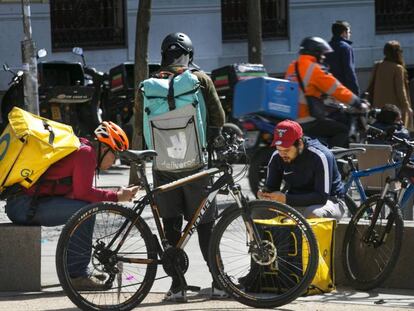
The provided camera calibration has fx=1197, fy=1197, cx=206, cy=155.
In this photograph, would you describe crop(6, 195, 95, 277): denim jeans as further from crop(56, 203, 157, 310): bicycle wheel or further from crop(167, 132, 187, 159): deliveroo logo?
crop(167, 132, 187, 159): deliveroo logo

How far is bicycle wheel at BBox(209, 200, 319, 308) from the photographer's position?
23.1 ft

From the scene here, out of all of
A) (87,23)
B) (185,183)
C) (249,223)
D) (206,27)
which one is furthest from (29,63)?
(206,27)

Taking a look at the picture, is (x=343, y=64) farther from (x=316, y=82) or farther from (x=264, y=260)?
(x=264, y=260)

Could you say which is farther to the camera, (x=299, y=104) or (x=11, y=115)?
(x=299, y=104)

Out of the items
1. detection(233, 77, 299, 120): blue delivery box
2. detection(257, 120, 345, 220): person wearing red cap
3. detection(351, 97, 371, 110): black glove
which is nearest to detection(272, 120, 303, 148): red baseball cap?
detection(257, 120, 345, 220): person wearing red cap

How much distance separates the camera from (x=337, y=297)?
7594mm

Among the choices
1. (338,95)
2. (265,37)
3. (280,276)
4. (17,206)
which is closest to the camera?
(280,276)

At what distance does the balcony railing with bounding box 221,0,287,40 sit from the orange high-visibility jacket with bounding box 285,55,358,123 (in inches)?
384

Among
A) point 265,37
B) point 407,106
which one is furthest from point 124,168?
point 265,37

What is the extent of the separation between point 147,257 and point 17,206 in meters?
1.09

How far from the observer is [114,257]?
7199mm

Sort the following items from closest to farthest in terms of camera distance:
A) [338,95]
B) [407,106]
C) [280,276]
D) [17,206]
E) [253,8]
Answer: [280,276]
[17,206]
[338,95]
[407,106]
[253,8]

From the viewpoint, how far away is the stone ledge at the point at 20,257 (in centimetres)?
774

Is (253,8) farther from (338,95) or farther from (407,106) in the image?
(338,95)
